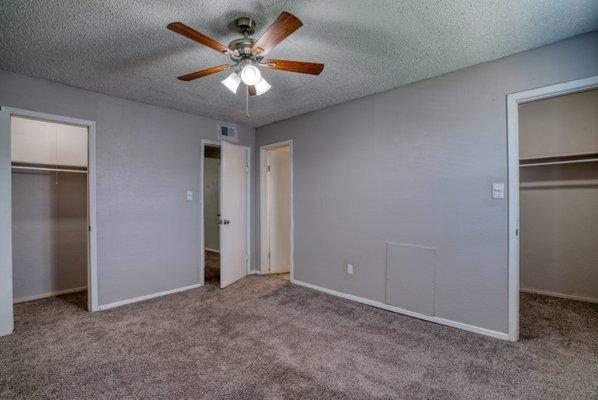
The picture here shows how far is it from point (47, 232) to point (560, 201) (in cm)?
659

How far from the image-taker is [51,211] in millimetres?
3707

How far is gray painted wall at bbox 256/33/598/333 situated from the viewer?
8.18 ft

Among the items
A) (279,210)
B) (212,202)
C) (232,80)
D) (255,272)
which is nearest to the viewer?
(232,80)

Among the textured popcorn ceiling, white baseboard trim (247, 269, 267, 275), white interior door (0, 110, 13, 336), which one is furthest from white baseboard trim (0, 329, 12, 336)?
white baseboard trim (247, 269, 267, 275)

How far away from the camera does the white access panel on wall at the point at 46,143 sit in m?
3.46

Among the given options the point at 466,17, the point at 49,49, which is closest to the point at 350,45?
the point at 466,17

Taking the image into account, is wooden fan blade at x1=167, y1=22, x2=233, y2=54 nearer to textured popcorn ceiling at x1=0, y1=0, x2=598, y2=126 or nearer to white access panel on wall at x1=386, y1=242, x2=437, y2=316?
textured popcorn ceiling at x1=0, y1=0, x2=598, y2=126

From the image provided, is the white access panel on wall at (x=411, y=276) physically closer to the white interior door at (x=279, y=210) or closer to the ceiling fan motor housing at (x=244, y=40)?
the white interior door at (x=279, y=210)

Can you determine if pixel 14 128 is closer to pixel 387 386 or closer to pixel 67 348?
pixel 67 348

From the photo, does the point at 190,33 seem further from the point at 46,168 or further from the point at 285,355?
the point at 46,168

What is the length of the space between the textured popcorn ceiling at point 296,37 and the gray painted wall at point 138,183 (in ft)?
0.85

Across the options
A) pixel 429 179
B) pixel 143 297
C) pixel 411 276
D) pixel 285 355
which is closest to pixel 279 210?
pixel 143 297

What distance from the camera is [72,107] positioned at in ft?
10.1

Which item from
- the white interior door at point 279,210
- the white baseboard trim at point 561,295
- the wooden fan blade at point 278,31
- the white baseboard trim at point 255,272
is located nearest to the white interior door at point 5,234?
the wooden fan blade at point 278,31
